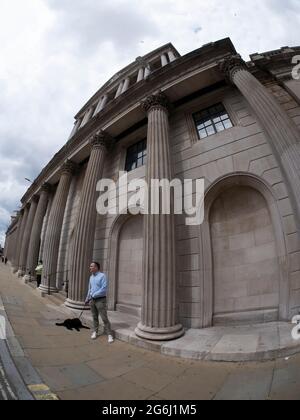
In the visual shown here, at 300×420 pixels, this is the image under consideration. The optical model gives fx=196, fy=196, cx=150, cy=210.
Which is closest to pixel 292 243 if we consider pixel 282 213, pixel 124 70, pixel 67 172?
pixel 282 213

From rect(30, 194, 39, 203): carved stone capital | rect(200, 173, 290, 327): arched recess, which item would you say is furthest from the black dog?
rect(30, 194, 39, 203): carved stone capital

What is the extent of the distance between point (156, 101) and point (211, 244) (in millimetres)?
6618

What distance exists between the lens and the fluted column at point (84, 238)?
27.8ft

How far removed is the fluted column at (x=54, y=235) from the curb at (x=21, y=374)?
8.02m

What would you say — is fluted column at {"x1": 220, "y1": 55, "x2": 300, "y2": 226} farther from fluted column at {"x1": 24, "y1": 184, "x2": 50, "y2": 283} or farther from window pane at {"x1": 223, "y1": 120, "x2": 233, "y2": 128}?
fluted column at {"x1": 24, "y1": 184, "x2": 50, "y2": 283}

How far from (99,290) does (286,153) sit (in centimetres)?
646

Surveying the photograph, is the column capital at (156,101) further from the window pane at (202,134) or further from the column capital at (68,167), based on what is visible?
the column capital at (68,167)

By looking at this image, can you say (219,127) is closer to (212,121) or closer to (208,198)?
(212,121)

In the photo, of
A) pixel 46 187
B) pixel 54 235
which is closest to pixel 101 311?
pixel 54 235

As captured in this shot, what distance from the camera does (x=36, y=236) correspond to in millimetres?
17375

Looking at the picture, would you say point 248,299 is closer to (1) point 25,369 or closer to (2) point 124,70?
(1) point 25,369

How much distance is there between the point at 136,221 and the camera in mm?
9258

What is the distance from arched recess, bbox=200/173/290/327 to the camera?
18.6ft

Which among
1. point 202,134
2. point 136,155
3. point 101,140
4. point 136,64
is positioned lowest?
point 202,134
